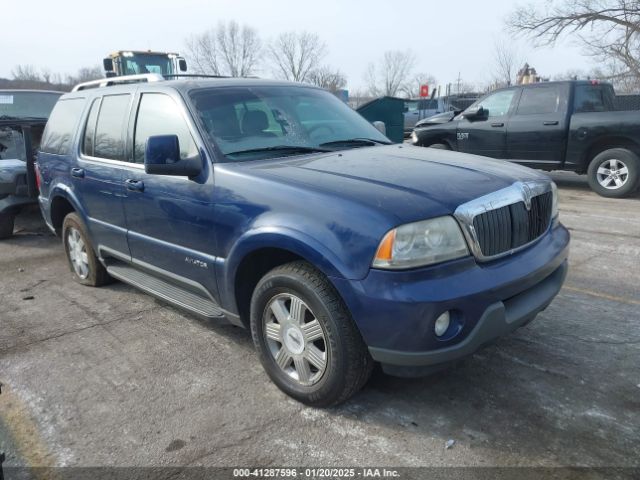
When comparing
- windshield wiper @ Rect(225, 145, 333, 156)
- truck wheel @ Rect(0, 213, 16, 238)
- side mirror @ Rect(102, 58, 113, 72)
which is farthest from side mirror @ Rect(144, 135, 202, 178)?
side mirror @ Rect(102, 58, 113, 72)

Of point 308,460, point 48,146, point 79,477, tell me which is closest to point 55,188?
point 48,146

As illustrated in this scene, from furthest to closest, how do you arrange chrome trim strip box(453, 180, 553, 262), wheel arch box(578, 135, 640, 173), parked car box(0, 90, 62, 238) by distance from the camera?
wheel arch box(578, 135, 640, 173), parked car box(0, 90, 62, 238), chrome trim strip box(453, 180, 553, 262)

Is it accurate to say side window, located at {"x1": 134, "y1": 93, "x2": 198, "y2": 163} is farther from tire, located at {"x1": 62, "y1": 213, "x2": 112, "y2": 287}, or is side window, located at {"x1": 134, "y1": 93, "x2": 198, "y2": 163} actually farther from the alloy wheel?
tire, located at {"x1": 62, "y1": 213, "x2": 112, "y2": 287}

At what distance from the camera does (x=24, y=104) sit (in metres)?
8.11

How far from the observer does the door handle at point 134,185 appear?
12.3 ft

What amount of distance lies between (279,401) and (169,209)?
148cm

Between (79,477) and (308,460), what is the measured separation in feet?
3.57

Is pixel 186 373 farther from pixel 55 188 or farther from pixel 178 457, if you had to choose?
pixel 55 188

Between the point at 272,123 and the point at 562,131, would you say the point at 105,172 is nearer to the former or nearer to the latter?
the point at 272,123

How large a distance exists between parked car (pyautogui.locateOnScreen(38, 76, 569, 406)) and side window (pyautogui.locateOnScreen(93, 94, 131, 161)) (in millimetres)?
18

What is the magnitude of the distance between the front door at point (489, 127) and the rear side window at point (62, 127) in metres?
7.26

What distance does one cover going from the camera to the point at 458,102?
81.6ft

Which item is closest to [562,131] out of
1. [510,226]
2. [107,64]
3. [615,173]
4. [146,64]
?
[615,173]

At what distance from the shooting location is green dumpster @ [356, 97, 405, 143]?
1322 cm
